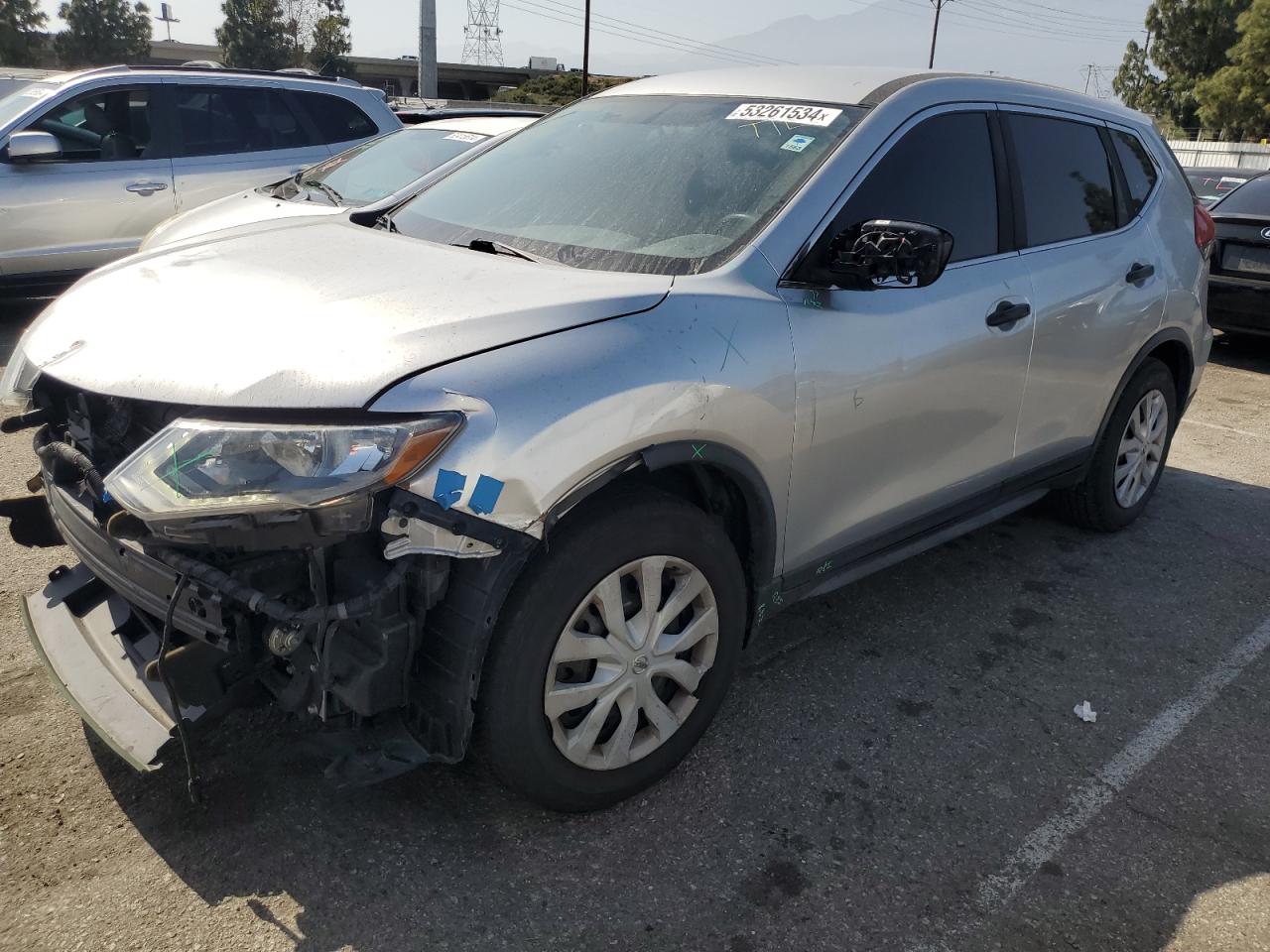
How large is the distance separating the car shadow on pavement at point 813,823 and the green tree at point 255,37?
6406 cm

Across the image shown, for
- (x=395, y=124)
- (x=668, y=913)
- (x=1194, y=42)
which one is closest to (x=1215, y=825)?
(x=668, y=913)

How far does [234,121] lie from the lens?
27.0 ft

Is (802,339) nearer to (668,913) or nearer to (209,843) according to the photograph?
(668,913)

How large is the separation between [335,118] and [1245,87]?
46.8 meters

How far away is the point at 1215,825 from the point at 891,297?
171 cm

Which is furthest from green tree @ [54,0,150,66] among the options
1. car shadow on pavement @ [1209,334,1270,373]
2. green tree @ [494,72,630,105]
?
car shadow on pavement @ [1209,334,1270,373]

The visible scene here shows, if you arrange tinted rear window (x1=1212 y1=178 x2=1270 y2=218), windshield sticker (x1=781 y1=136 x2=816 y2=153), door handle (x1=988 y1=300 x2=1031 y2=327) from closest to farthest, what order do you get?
windshield sticker (x1=781 y1=136 x2=816 y2=153) < door handle (x1=988 y1=300 x2=1031 y2=327) < tinted rear window (x1=1212 y1=178 x2=1270 y2=218)

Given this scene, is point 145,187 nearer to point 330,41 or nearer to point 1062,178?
point 1062,178

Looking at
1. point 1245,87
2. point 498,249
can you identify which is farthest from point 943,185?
point 1245,87

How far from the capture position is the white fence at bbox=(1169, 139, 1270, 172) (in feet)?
98.8

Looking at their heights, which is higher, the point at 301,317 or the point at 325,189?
the point at 301,317

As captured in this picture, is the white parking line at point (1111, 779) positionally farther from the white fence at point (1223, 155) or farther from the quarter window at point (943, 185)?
the white fence at point (1223, 155)

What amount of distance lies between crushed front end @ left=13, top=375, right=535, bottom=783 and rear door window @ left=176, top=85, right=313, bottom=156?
6.42 metres

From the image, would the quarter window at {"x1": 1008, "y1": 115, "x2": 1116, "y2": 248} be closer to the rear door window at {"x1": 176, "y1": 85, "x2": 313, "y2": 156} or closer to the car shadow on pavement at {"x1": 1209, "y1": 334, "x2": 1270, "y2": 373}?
the car shadow on pavement at {"x1": 1209, "y1": 334, "x2": 1270, "y2": 373}
